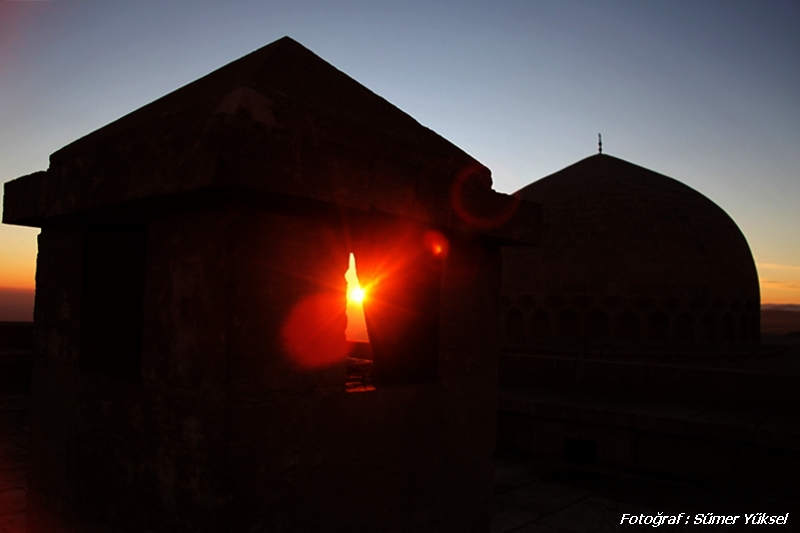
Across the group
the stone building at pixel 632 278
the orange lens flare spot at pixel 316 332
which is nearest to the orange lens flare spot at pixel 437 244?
the orange lens flare spot at pixel 316 332

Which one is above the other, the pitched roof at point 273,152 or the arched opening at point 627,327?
the pitched roof at point 273,152

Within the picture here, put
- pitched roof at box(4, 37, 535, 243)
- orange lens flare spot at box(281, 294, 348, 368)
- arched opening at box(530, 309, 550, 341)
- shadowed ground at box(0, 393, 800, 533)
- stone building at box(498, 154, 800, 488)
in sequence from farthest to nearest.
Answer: arched opening at box(530, 309, 550, 341) → stone building at box(498, 154, 800, 488) → shadowed ground at box(0, 393, 800, 533) → orange lens flare spot at box(281, 294, 348, 368) → pitched roof at box(4, 37, 535, 243)

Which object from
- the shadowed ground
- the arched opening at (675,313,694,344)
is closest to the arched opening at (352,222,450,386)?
the shadowed ground

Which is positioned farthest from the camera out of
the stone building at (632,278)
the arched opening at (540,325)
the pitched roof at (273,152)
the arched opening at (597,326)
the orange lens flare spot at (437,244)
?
the arched opening at (540,325)

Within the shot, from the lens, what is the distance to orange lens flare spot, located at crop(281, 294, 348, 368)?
2695 mm

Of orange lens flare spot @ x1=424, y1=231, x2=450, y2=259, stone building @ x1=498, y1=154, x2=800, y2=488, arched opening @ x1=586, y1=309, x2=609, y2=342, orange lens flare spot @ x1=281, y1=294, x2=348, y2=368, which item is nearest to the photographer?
orange lens flare spot @ x1=281, y1=294, x2=348, y2=368

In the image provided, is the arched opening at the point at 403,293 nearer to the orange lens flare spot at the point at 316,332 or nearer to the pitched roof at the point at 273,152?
the pitched roof at the point at 273,152

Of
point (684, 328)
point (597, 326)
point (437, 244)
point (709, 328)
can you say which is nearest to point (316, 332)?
point (437, 244)

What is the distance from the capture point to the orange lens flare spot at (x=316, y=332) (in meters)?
2.70

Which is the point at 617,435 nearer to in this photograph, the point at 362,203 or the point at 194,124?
the point at 362,203

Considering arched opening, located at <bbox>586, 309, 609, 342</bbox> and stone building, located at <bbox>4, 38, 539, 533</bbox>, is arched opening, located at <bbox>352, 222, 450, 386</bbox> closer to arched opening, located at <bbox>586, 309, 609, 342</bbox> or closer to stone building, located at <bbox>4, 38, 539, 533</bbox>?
stone building, located at <bbox>4, 38, 539, 533</bbox>

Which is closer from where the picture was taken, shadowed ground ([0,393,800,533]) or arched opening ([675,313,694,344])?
shadowed ground ([0,393,800,533])

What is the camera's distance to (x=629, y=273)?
1573 cm

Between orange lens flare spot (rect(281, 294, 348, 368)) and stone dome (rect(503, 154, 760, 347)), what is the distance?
14.0 meters
